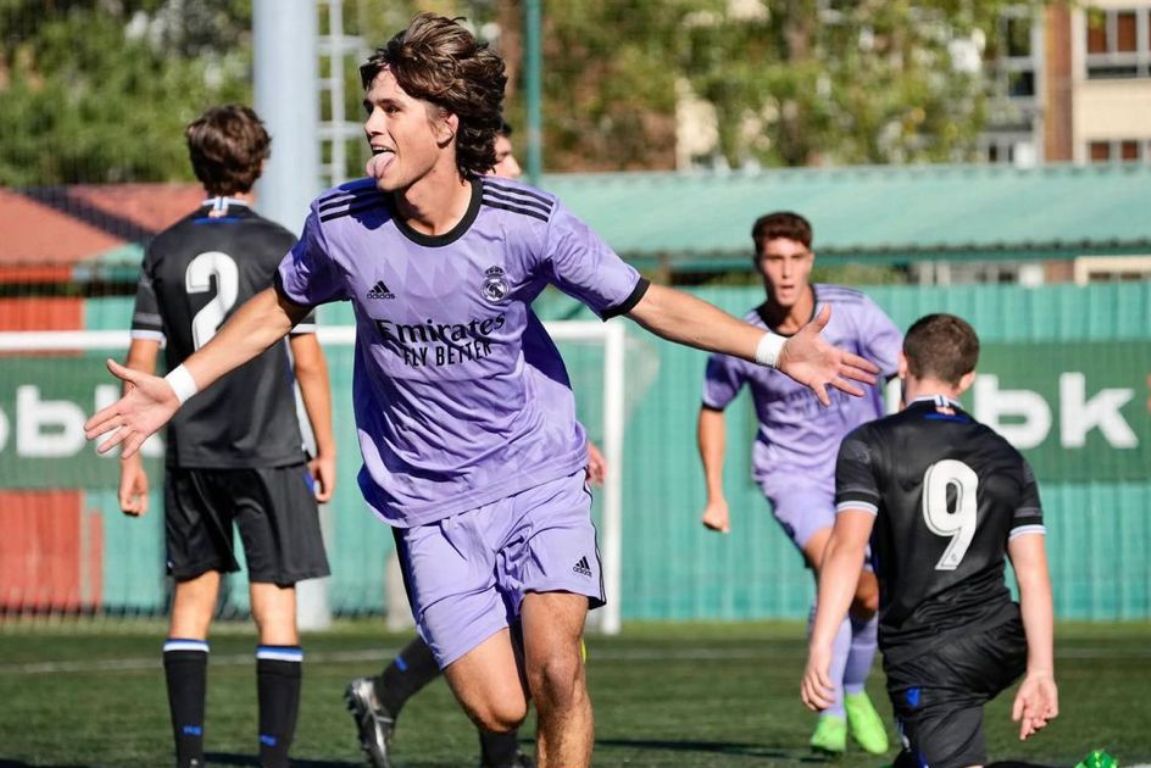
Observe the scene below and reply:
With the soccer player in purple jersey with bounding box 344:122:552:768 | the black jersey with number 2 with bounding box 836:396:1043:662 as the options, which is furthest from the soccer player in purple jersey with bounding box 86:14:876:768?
the soccer player in purple jersey with bounding box 344:122:552:768

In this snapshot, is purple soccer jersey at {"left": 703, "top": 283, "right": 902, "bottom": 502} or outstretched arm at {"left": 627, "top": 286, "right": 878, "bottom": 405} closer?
outstretched arm at {"left": 627, "top": 286, "right": 878, "bottom": 405}

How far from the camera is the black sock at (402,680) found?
7.99m

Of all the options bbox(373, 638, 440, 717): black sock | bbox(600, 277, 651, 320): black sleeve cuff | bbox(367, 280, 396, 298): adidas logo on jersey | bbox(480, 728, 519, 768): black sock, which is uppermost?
bbox(367, 280, 396, 298): adidas logo on jersey

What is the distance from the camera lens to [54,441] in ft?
52.9

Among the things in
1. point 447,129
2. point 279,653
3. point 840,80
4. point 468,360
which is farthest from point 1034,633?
point 840,80

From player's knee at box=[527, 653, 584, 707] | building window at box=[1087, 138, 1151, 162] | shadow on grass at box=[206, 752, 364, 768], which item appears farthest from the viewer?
building window at box=[1087, 138, 1151, 162]

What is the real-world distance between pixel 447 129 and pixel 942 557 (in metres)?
1.80

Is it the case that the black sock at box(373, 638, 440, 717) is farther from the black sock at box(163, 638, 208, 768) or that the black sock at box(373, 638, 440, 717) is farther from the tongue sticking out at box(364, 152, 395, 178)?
the tongue sticking out at box(364, 152, 395, 178)

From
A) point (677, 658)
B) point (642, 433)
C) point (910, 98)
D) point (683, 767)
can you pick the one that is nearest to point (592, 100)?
point (910, 98)

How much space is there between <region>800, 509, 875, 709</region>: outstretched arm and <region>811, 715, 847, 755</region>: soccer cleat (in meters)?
2.56

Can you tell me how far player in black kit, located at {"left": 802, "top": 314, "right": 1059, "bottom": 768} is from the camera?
235 inches

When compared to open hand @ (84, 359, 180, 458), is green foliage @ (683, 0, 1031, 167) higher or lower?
higher

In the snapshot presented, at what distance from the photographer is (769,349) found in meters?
5.52

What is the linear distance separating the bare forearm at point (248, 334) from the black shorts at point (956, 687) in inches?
76.5
